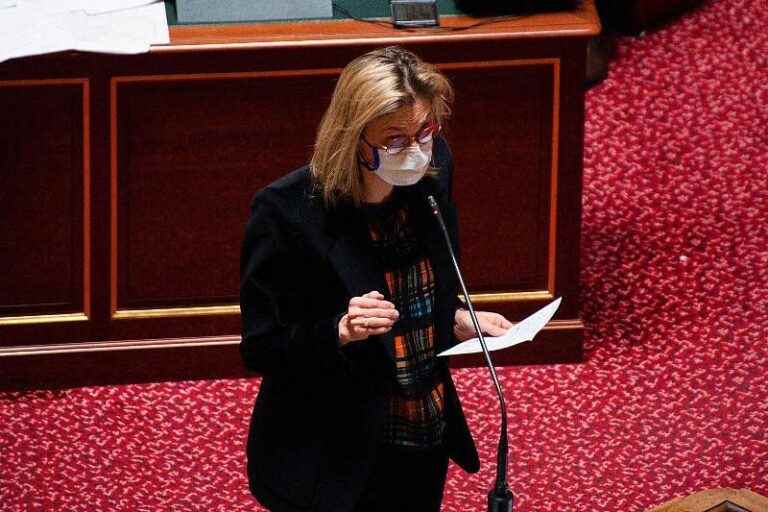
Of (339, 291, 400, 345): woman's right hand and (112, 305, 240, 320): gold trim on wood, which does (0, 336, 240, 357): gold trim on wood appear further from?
(339, 291, 400, 345): woman's right hand

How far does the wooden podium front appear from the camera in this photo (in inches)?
150

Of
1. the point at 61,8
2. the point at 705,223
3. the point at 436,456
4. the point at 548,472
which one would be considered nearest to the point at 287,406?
the point at 436,456

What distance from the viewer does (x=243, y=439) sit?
3.75 meters

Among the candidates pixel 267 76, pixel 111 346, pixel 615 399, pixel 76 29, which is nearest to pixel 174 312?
pixel 111 346

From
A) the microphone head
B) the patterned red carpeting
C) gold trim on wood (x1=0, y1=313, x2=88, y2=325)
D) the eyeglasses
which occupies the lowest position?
the patterned red carpeting

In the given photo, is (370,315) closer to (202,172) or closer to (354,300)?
Answer: (354,300)

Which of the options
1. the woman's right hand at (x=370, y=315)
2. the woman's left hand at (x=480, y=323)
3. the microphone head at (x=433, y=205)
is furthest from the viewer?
the woman's left hand at (x=480, y=323)

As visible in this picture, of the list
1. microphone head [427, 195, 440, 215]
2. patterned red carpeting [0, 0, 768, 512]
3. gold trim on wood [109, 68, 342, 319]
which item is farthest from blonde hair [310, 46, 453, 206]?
gold trim on wood [109, 68, 342, 319]

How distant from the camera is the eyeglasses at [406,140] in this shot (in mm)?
2117

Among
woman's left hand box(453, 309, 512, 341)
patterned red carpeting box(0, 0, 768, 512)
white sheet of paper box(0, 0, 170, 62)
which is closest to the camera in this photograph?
woman's left hand box(453, 309, 512, 341)

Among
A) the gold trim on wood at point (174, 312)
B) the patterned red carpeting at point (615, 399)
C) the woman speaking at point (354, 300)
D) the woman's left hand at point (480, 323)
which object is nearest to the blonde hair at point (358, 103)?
the woman speaking at point (354, 300)

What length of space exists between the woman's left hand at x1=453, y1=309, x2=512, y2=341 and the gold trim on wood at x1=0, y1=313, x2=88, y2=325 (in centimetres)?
187

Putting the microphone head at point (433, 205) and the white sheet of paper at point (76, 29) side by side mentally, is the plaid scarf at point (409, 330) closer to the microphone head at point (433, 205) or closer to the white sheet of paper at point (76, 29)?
the microphone head at point (433, 205)

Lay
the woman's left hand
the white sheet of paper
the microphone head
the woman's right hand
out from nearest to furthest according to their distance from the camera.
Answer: the woman's right hand, the microphone head, the woman's left hand, the white sheet of paper
